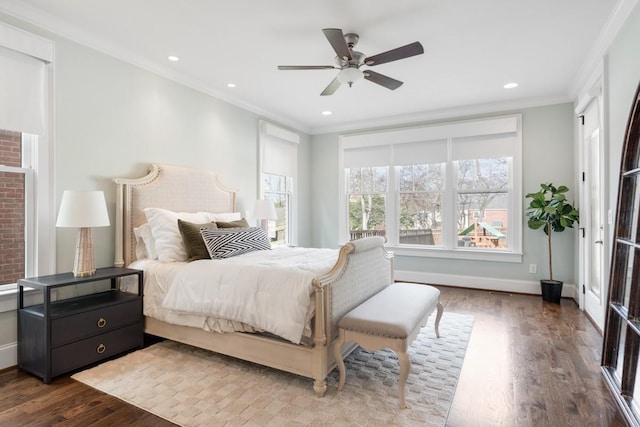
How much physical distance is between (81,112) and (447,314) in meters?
4.15

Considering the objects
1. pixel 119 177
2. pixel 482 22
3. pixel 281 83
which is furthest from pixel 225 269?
pixel 482 22

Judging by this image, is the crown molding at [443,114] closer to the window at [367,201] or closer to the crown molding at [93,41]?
the window at [367,201]

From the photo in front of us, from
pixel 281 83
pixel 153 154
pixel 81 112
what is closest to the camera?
pixel 81 112

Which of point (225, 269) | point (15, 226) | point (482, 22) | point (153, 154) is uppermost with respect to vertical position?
point (482, 22)

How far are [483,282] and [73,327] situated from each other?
496cm

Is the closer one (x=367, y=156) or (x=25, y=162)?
(x=25, y=162)

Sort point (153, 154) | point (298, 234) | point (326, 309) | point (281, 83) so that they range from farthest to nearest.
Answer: point (298, 234) < point (281, 83) < point (153, 154) < point (326, 309)

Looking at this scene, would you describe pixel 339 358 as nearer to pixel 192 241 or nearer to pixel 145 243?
pixel 192 241

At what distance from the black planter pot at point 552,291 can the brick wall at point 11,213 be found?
5.56 metres

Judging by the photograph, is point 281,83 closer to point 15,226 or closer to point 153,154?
point 153,154

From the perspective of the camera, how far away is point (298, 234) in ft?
19.6

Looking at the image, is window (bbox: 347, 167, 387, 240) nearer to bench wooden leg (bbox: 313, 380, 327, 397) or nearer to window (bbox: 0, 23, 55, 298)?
bench wooden leg (bbox: 313, 380, 327, 397)

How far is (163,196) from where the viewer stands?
353 cm

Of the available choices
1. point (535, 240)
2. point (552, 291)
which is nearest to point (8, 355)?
point (552, 291)
